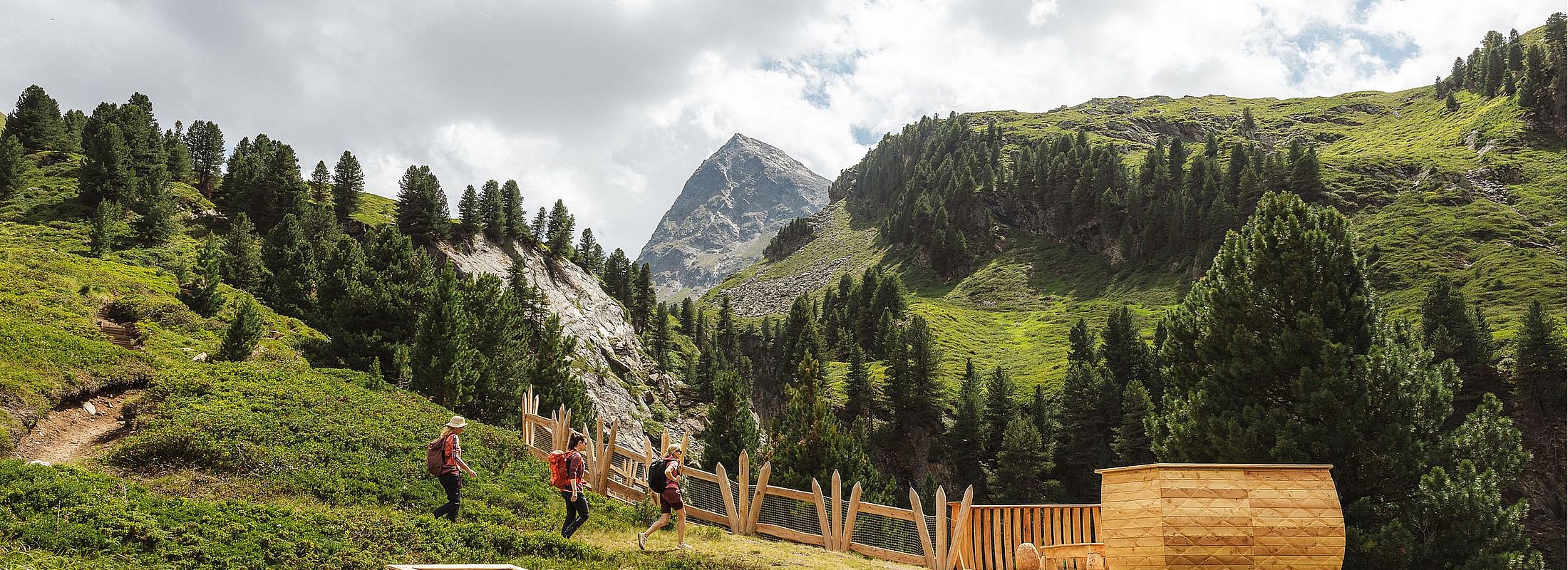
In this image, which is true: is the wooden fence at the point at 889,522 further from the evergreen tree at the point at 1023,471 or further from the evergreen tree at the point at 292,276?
the evergreen tree at the point at 292,276

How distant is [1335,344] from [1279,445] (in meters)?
3.33

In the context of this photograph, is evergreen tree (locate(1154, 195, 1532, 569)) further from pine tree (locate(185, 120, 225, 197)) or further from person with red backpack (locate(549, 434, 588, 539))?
pine tree (locate(185, 120, 225, 197))

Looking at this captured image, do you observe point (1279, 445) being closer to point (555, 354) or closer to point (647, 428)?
point (555, 354)

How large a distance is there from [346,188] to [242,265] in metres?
32.6

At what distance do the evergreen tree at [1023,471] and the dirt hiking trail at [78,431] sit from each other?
177 ft

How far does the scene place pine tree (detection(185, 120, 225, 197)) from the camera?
8944 centimetres

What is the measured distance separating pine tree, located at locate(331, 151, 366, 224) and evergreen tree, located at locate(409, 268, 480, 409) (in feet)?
192

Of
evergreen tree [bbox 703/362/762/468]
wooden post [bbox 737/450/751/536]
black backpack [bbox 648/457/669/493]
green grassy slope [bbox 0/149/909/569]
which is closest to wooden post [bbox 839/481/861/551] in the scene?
green grassy slope [bbox 0/149/909/569]

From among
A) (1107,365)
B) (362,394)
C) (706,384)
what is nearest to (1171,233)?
(1107,365)

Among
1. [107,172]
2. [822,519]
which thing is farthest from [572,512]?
[107,172]

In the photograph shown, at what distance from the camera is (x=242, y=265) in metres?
57.8

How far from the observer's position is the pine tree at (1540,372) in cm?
5281

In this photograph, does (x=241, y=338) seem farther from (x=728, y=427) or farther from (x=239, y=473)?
(x=728, y=427)

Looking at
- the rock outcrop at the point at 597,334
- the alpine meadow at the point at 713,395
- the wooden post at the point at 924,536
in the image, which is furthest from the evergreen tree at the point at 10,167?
the wooden post at the point at 924,536
